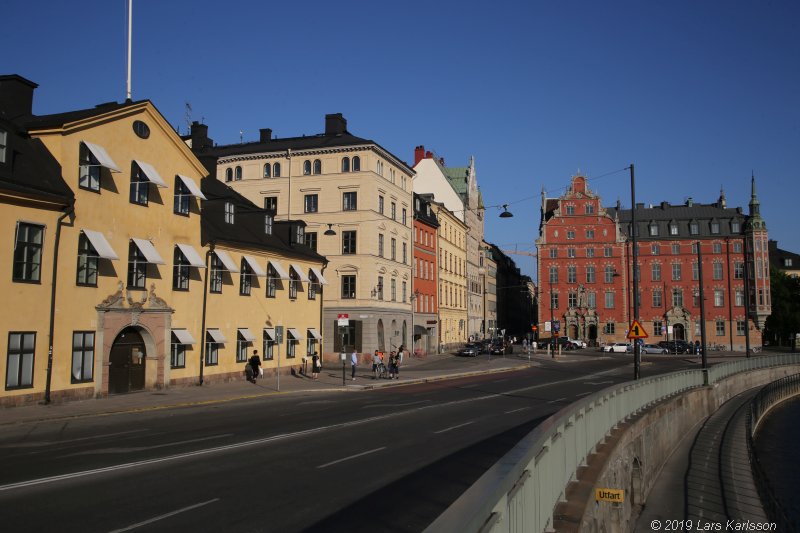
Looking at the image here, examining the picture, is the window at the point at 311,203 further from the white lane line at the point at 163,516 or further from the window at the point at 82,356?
the white lane line at the point at 163,516

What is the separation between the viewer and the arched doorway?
26.8 metres

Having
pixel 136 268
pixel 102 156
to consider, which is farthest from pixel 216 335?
pixel 102 156

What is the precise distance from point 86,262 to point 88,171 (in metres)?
3.50

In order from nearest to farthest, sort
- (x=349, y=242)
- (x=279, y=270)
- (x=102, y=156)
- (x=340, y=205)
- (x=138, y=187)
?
(x=102, y=156), (x=138, y=187), (x=279, y=270), (x=340, y=205), (x=349, y=242)

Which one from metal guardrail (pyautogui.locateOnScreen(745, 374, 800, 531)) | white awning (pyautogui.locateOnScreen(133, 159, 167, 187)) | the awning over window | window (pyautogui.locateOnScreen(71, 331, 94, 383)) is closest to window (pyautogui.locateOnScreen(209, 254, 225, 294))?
the awning over window

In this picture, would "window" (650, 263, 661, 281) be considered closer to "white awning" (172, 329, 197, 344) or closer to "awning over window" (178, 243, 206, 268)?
"awning over window" (178, 243, 206, 268)

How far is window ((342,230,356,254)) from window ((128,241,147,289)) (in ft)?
84.3

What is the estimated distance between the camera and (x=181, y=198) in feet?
102

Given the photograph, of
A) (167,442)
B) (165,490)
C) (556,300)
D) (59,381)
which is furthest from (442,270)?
(165,490)

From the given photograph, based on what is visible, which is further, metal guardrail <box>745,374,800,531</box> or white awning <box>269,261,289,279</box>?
white awning <box>269,261,289,279</box>

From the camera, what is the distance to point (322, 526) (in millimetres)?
8969

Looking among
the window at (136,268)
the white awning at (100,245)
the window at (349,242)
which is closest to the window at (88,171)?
the white awning at (100,245)

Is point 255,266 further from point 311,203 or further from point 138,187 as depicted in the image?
point 311,203

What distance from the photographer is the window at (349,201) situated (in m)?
52.9
